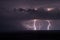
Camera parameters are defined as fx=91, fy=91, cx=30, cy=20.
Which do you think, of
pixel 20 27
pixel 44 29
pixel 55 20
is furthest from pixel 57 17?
pixel 20 27
